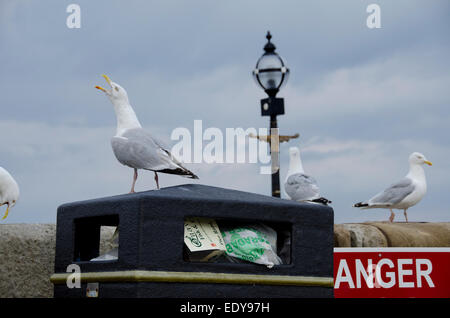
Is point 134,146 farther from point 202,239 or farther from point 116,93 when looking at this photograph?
point 202,239

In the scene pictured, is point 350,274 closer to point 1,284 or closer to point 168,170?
point 168,170

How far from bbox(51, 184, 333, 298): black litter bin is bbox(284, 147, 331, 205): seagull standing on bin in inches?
286

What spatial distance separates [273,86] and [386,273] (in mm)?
4572

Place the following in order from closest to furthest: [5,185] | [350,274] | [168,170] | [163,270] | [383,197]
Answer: [163,270], [168,170], [350,274], [5,185], [383,197]

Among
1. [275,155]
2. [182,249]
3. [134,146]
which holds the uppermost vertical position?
[275,155]

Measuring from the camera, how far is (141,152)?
15.9ft

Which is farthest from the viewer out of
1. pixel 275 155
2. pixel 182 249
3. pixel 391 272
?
pixel 275 155

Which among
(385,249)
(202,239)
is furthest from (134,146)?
(385,249)

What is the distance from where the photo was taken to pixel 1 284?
498 cm

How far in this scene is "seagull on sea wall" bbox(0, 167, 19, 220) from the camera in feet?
21.4

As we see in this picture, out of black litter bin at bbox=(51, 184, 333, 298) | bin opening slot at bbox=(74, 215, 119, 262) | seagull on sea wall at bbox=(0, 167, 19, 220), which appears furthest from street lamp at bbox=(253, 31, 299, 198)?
black litter bin at bbox=(51, 184, 333, 298)

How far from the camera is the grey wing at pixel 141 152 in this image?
4820 mm
